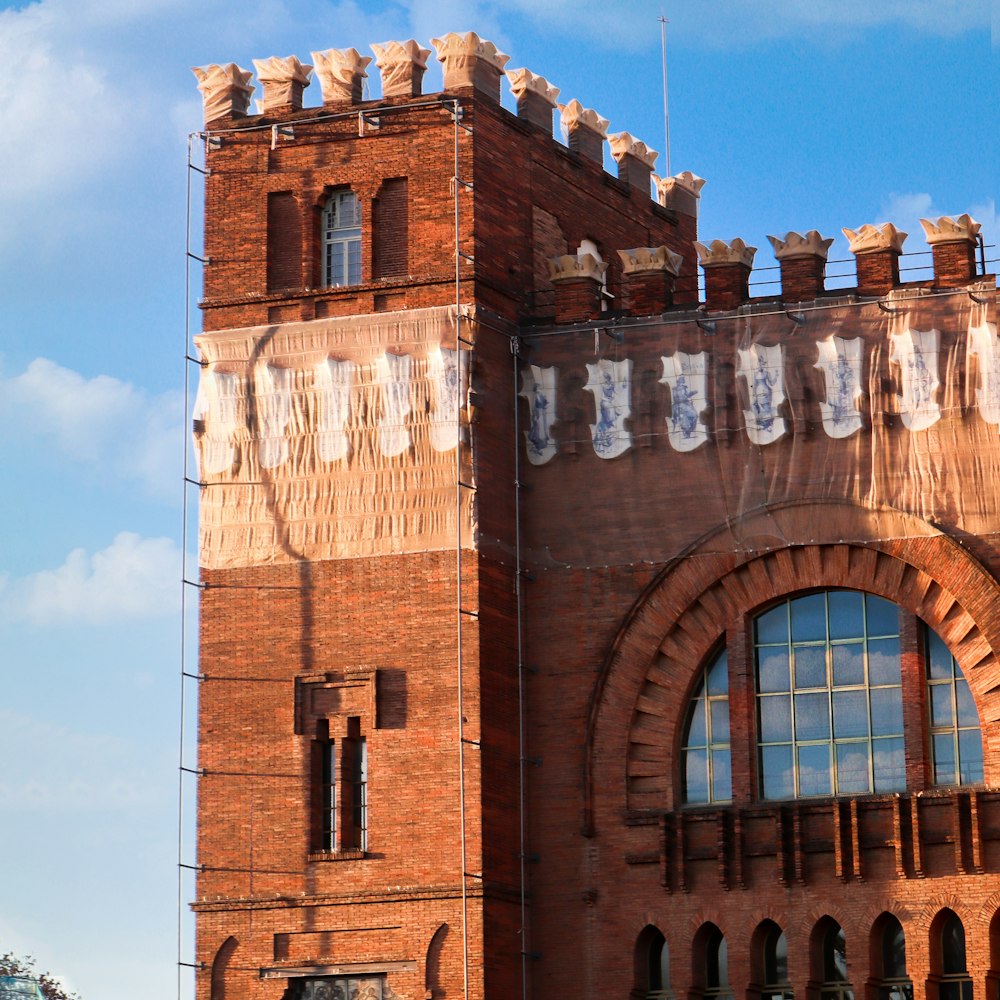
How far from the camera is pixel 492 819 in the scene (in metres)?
38.0

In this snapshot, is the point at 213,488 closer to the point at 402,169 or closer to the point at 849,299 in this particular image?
the point at 402,169

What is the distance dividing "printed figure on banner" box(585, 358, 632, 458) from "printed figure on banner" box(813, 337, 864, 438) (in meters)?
2.88

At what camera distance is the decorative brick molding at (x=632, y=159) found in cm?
4588

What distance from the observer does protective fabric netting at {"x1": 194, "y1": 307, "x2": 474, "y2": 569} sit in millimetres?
39344

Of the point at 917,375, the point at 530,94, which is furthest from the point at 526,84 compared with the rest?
the point at 917,375

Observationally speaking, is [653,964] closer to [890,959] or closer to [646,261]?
[890,959]

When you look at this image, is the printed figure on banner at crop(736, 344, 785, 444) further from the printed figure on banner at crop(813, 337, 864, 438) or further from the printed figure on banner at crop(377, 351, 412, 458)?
the printed figure on banner at crop(377, 351, 412, 458)

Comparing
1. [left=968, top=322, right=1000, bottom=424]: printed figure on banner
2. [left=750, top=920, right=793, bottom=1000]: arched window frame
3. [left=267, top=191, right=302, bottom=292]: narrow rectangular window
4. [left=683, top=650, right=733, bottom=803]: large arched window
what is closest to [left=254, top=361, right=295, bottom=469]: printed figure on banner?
[left=267, top=191, right=302, bottom=292]: narrow rectangular window

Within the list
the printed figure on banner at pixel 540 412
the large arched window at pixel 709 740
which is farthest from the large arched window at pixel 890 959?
the printed figure on banner at pixel 540 412

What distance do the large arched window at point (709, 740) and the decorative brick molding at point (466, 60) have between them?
31.2 ft

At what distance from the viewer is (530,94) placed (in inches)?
1662

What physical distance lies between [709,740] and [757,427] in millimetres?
4628

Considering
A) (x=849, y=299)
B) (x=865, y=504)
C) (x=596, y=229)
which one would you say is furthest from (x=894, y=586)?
(x=596, y=229)

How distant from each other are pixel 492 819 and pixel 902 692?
606cm
